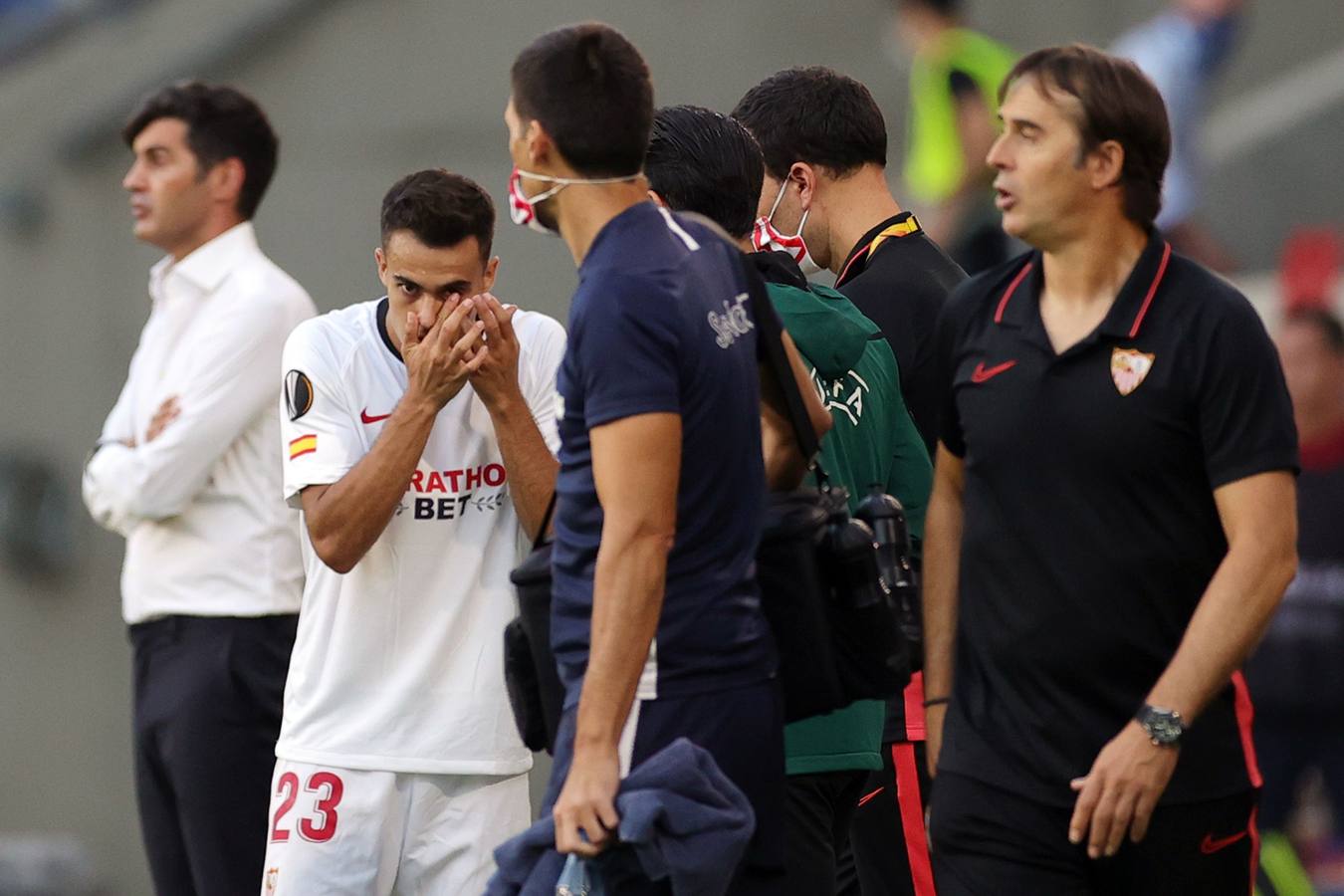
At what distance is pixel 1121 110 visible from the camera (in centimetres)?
358

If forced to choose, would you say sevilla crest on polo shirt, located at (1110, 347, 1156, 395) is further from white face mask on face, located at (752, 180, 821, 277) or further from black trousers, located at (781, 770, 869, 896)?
white face mask on face, located at (752, 180, 821, 277)

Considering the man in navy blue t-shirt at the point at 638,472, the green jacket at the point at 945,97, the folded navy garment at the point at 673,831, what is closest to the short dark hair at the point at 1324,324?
the green jacket at the point at 945,97

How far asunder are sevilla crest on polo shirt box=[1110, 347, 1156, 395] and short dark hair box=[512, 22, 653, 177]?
2.79ft

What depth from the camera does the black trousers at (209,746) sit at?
17.1 feet

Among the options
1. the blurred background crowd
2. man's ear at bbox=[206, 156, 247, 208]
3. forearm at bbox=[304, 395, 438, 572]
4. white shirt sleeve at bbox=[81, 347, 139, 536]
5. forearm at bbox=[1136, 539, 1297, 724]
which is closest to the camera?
forearm at bbox=[1136, 539, 1297, 724]

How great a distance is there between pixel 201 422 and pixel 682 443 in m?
2.24

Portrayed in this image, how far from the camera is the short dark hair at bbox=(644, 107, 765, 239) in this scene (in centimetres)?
409

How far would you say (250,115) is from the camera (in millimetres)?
5883

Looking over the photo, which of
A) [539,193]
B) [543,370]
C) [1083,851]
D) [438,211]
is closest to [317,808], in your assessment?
[543,370]

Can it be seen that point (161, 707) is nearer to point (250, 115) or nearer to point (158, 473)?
point (158, 473)

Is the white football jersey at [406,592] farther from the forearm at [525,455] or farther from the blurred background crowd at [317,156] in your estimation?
the blurred background crowd at [317,156]

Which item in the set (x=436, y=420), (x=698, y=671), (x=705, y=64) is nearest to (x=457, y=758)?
(x=436, y=420)

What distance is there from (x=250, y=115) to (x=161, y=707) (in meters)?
1.63

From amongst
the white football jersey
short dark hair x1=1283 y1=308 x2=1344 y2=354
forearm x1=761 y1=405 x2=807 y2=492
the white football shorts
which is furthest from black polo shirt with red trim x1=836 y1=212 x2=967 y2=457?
short dark hair x1=1283 y1=308 x2=1344 y2=354
